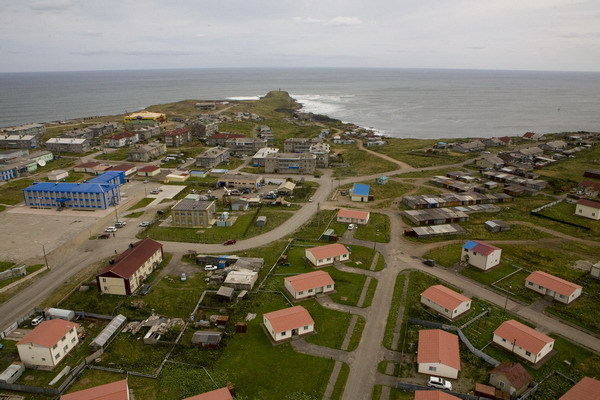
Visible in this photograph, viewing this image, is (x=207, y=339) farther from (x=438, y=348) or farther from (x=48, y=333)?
(x=438, y=348)

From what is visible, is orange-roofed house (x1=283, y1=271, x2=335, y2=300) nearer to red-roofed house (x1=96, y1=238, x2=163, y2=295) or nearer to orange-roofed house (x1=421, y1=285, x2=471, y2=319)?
orange-roofed house (x1=421, y1=285, x2=471, y2=319)

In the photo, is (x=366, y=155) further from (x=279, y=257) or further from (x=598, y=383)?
(x=598, y=383)

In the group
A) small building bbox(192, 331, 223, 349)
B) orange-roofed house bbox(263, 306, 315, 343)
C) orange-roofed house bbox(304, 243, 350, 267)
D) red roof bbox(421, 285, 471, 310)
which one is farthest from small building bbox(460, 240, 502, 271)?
small building bbox(192, 331, 223, 349)

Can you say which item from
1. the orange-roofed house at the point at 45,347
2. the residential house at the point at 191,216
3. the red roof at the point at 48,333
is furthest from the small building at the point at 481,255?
the orange-roofed house at the point at 45,347

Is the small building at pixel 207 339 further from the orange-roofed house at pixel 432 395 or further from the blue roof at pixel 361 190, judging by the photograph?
the blue roof at pixel 361 190

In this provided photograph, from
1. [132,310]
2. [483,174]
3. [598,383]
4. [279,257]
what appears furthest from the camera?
[483,174]

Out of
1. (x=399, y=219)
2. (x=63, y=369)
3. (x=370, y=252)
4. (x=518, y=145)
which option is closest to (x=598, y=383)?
(x=370, y=252)
